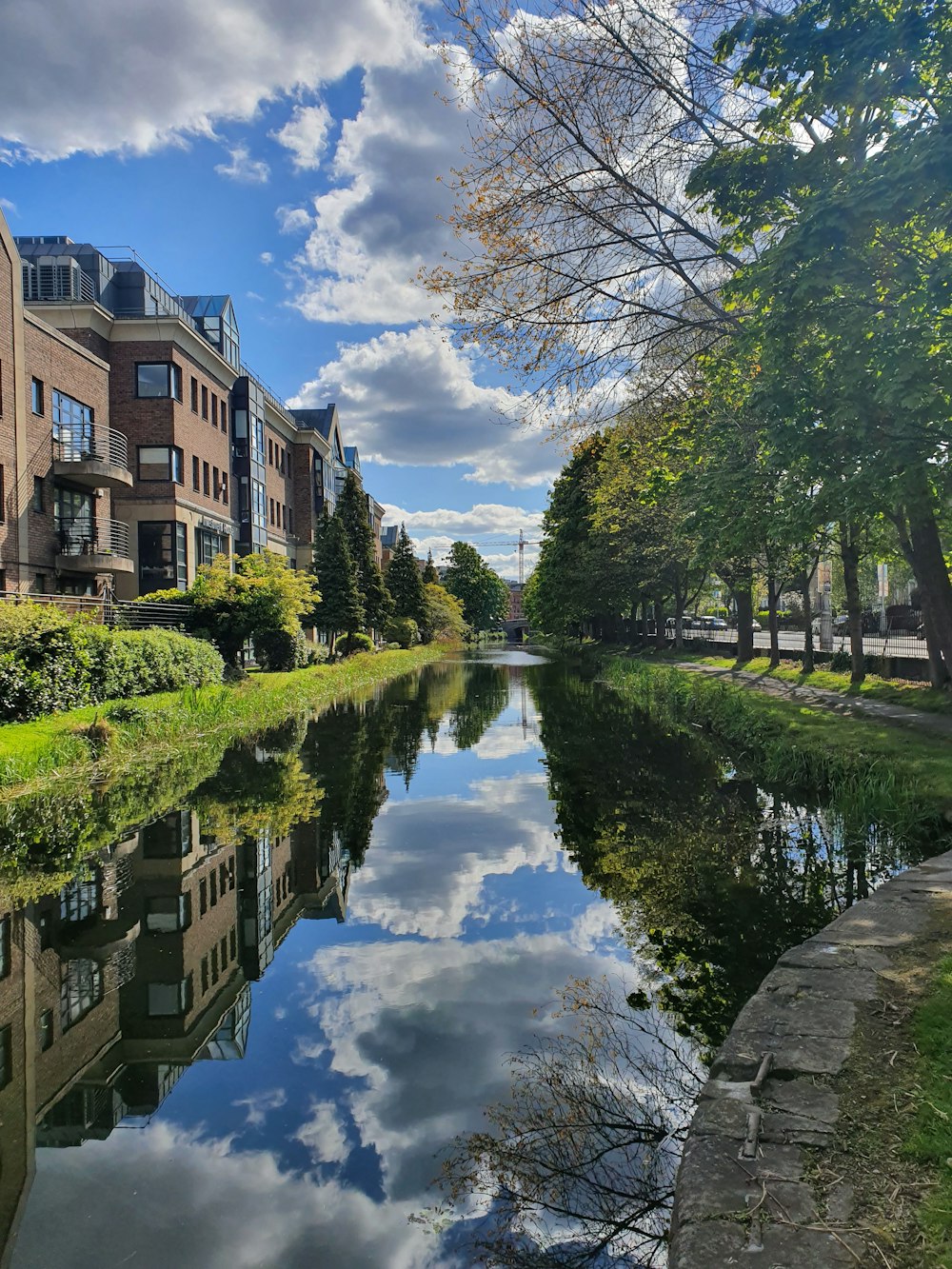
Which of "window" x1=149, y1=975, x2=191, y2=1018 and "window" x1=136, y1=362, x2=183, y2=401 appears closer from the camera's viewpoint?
"window" x1=149, y1=975, x2=191, y2=1018

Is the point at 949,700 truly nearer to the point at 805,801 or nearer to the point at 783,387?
the point at 805,801

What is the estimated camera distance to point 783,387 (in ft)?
29.7

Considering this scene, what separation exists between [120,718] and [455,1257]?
13.8m

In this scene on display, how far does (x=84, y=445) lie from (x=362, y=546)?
23979mm

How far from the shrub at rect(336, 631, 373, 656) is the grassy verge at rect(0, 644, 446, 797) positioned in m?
16.1

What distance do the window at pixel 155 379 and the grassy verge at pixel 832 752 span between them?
24839mm

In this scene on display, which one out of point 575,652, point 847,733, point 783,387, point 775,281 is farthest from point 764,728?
point 575,652

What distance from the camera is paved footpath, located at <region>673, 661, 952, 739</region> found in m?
14.8

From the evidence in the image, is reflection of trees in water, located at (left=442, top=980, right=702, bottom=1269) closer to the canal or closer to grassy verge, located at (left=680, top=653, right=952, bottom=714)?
the canal

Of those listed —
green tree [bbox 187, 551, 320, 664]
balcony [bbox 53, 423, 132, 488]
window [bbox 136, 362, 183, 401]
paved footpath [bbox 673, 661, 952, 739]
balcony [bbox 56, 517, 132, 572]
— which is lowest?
paved footpath [bbox 673, 661, 952, 739]

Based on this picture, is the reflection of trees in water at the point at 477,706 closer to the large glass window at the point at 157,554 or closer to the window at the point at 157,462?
the large glass window at the point at 157,554

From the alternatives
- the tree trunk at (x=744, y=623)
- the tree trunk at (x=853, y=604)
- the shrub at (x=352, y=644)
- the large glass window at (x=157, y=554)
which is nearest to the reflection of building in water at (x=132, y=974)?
the tree trunk at (x=853, y=604)

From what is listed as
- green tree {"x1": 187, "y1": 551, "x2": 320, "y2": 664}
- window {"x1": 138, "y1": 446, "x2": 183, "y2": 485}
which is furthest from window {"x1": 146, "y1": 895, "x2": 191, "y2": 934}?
window {"x1": 138, "y1": 446, "x2": 183, "y2": 485}

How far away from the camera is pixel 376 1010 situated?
5750 mm
